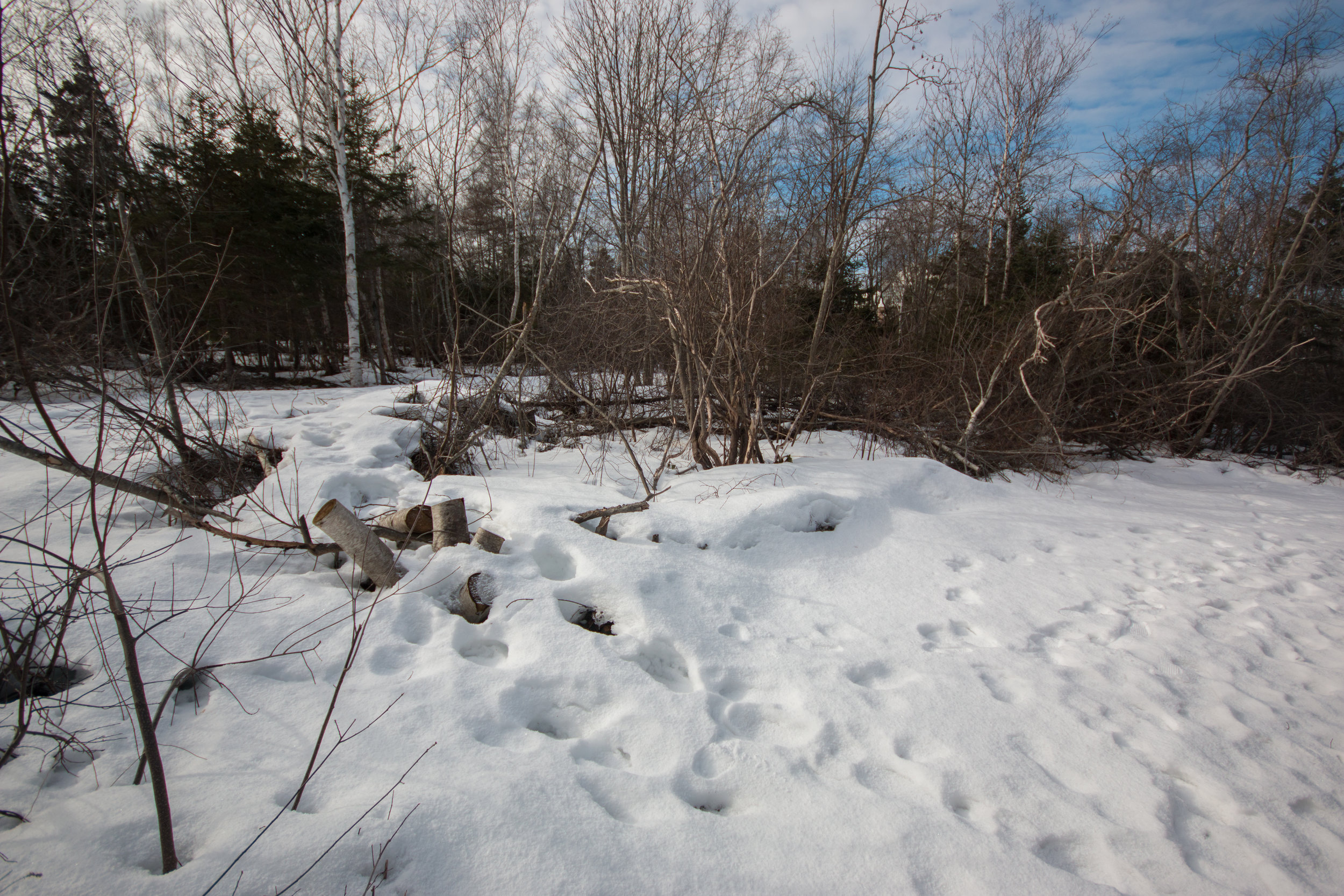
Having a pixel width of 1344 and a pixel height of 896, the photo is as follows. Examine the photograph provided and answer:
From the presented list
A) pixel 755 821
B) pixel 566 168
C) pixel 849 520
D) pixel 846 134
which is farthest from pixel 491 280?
pixel 755 821

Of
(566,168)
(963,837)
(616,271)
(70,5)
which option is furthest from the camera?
(566,168)

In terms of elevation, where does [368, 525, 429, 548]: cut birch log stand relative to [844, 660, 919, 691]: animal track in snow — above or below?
above

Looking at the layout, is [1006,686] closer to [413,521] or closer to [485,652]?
[485,652]

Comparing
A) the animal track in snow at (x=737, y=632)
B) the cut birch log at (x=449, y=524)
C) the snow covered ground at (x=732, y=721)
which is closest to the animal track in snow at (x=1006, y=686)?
the snow covered ground at (x=732, y=721)

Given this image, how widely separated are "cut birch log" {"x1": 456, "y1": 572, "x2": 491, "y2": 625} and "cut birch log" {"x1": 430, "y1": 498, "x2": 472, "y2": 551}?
1.29 ft

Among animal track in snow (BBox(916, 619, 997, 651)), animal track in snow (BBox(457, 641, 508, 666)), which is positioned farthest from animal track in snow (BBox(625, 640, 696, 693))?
animal track in snow (BBox(916, 619, 997, 651))

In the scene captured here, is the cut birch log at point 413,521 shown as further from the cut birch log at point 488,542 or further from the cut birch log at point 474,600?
the cut birch log at point 474,600

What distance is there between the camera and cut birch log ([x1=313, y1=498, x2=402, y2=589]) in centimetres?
266

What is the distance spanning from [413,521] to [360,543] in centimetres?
44

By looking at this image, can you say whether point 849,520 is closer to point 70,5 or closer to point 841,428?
point 841,428

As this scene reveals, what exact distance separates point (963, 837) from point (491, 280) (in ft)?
65.6

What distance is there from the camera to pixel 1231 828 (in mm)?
1709

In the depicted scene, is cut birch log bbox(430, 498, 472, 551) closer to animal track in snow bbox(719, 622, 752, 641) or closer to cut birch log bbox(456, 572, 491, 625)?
cut birch log bbox(456, 572, 491, 625)

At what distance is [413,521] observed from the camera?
3.12 m
